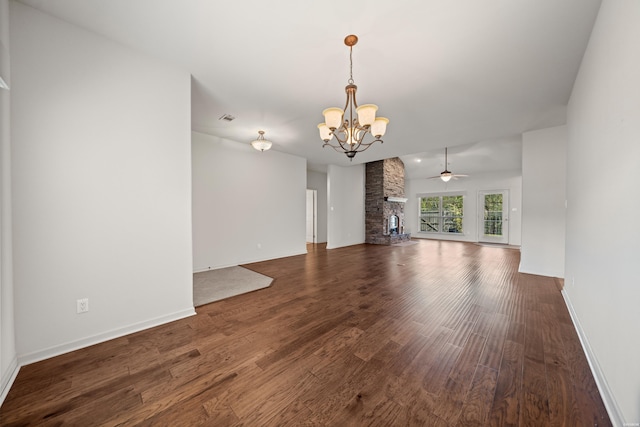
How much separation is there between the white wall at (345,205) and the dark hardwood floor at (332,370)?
14.7 feet

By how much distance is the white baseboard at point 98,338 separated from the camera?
1.75 metres

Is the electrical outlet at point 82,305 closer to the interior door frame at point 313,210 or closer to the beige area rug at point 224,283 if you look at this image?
the beige area rug at point 224,283

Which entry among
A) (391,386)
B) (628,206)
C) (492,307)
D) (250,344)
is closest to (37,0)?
(250,344)

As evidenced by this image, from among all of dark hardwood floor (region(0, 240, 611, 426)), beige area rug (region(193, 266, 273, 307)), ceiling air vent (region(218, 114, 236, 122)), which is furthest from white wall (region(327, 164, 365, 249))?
dark hardwood floor (region(0, 240, 611, 426))

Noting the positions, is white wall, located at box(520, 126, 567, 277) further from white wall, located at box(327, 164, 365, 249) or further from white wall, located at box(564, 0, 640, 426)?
white wall, located at box(327, 164, 365, 249)

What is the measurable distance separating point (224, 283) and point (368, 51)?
12.3 ft

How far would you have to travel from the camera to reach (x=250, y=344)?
2.01 metres

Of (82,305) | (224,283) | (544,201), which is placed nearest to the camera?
(82,305)

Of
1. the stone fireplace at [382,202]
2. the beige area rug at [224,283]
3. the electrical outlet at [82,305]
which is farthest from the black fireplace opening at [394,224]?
the electrical outlet at [82,305]

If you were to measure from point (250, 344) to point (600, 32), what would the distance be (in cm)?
385

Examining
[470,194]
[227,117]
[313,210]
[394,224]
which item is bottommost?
[394,224]

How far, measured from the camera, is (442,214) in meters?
9.73

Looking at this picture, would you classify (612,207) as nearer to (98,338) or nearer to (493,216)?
(98,338)

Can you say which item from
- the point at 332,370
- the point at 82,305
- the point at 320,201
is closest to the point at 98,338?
the point at 82,305
